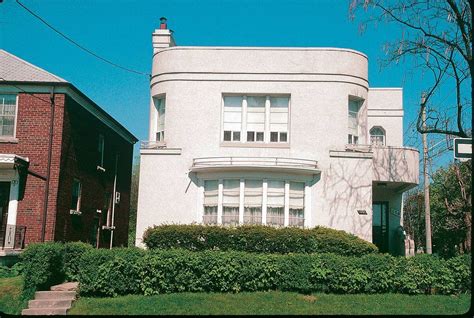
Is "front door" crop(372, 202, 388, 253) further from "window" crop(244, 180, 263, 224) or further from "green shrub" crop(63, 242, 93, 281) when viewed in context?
"green shrub" crop(63, 242, 93, 281)

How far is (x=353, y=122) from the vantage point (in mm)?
19438

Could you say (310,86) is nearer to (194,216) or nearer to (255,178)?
(255,178)

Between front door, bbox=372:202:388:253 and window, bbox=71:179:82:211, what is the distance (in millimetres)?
11584

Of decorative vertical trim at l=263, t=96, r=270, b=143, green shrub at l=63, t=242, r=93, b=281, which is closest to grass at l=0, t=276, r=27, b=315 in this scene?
green shrub at l=63, t=242, r=93, b=281

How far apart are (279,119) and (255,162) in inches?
80.4

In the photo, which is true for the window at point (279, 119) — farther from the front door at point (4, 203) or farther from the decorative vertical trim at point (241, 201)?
the front door at point (4, 203)

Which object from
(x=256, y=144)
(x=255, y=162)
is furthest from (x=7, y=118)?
(x=255, y=162)

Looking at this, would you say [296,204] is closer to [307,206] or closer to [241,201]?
[307,206]

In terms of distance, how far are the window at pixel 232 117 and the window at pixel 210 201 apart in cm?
164

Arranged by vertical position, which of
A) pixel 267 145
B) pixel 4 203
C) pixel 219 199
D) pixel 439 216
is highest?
pixel 267 145

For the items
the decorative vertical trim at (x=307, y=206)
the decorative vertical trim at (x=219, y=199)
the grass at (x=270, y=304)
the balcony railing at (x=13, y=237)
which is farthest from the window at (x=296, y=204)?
the balcony railing at (x=13, y=237)

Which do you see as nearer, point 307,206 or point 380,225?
point 307,206

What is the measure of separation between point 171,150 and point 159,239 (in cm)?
358

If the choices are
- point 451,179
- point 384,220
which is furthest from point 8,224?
point 451,179
